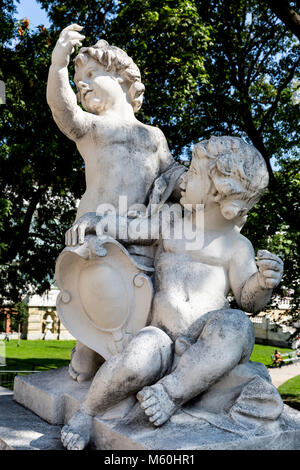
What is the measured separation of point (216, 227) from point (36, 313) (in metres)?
21.9

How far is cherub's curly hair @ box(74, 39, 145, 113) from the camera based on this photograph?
3.48 m

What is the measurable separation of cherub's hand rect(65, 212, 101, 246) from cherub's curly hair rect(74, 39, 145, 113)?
1.10 meters

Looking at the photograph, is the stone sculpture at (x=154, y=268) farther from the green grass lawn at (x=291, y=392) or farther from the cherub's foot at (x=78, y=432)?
the green grass lawn at (x=291, y=392)

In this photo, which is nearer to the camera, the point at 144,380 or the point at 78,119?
the point at 144,380

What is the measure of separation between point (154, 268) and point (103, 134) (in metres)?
0.97

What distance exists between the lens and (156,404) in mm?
2324

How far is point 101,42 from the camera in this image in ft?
11.7

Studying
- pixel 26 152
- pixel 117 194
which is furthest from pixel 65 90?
A: pixel 26 152

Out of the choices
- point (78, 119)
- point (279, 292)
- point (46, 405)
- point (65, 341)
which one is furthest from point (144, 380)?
point (65, 341)

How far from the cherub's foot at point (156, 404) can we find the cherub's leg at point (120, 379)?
102 millimetres

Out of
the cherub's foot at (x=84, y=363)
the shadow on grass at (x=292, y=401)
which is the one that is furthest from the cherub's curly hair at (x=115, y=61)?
the shadow on grass at (x=292, y=401)

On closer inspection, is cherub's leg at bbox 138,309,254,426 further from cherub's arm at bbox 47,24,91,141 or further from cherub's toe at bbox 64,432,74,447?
cherub's arm at bbox 47,24,91,141
